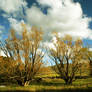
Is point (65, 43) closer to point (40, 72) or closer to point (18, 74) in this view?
point (40, 72)

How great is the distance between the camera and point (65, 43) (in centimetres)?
1588

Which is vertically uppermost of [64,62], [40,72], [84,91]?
[64,62]

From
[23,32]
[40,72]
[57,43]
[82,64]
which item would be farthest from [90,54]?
[23,32]

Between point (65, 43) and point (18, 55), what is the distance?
7.57m

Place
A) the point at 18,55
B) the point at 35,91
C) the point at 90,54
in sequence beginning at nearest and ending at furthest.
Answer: the point at 35,91 → the point at 18,55 → the point at 90,54

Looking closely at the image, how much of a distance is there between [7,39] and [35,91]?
6551 mm

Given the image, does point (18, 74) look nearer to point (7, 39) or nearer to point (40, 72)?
point (40, 72)

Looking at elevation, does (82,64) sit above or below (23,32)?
below

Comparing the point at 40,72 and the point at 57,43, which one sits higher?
the point at 57,43

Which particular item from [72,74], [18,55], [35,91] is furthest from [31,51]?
[72,74]

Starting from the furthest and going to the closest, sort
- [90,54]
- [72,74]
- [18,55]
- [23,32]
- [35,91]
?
[90,54] → [72,74] → [23,32] → [18,55] → [35,91]

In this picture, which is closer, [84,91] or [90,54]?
[84,91]

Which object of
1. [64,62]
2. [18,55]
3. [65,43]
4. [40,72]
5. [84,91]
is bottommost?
[84,91]

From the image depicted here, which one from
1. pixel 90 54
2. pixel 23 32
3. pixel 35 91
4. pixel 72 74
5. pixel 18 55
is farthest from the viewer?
pixel 90 54
